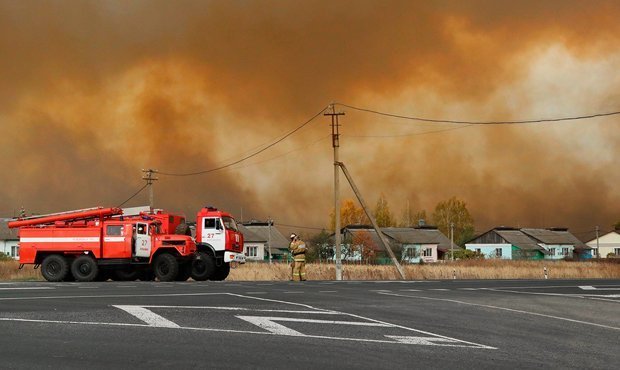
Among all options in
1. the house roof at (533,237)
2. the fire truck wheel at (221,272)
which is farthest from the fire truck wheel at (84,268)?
the house roof at (533,237)

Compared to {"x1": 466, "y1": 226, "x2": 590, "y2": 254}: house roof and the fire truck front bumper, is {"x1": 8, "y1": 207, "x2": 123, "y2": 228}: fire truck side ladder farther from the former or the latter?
{"x1": 466, "y1": 226, "x2": 590, "y2": 254}: house roof

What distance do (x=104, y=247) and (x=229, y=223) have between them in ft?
17.4

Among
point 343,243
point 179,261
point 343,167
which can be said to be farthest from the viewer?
point 343,243

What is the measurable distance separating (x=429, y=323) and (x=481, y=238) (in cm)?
12196

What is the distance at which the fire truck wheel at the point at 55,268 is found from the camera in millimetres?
32438

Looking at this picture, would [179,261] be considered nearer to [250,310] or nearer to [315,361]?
[250,310]

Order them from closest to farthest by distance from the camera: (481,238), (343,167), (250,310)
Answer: (250,310)
(343,167)
(481,238)

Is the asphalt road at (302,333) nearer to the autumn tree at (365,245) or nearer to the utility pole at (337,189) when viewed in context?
the utility pole at (337,189)

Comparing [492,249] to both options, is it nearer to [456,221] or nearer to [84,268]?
[456,221]

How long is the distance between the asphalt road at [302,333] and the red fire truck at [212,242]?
1436 cm

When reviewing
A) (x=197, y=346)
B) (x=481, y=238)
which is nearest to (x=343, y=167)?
(x=197, y=346)

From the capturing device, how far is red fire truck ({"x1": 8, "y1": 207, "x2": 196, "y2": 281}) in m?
32.1

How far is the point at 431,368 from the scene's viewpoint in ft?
28.6

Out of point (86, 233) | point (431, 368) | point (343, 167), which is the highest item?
point (343, 167)
